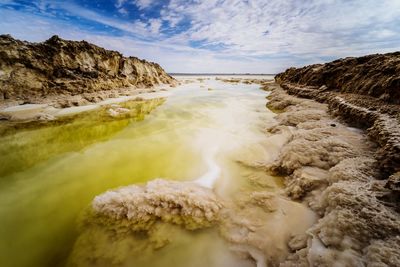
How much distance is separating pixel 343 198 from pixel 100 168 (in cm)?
607

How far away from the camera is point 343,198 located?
3293mm

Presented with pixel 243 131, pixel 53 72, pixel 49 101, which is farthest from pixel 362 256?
pixel 53 72

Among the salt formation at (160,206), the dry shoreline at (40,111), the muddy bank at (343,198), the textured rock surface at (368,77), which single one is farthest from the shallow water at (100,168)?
the textured rock surface at (368,77)

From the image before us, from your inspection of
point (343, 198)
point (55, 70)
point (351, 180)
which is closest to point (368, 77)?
point (351, 180)

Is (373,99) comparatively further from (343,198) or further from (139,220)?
(139,220)

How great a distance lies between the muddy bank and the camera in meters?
2.42

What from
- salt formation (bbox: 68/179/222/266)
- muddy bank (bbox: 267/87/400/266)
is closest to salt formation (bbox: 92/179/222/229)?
salt formation (bbox: 68/179/222/266)

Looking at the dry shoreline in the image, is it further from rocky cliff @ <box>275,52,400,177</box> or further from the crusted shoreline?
rocky cliff @ <box>275,52,400,177</box>

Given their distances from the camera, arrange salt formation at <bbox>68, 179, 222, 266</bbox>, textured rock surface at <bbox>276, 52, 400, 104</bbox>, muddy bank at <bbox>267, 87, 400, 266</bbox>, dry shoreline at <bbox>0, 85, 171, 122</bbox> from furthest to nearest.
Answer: dry shoreline at <bbox>0, 85, 171, 122</bbox> < textured rock surface at <bbox>276, 52, 400, 104</bbox> < salt formation at <bbox>68, 179, 222, 266</bbox> < muddy bank at <bbox>267, 87, 400, 266</bbox>

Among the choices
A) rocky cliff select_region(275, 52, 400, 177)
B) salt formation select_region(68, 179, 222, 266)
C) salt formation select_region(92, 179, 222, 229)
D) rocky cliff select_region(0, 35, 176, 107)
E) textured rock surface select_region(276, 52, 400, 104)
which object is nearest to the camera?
salt formation select_region(68, 179, 222, 266)

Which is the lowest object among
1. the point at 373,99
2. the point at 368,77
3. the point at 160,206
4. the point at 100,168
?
the point at 100,168

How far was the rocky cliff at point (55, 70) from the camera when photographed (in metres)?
14.8

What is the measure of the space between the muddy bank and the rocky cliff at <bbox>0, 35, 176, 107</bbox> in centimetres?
1754

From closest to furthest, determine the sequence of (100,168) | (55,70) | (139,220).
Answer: (139,220) < (100,168) < (55,70)
